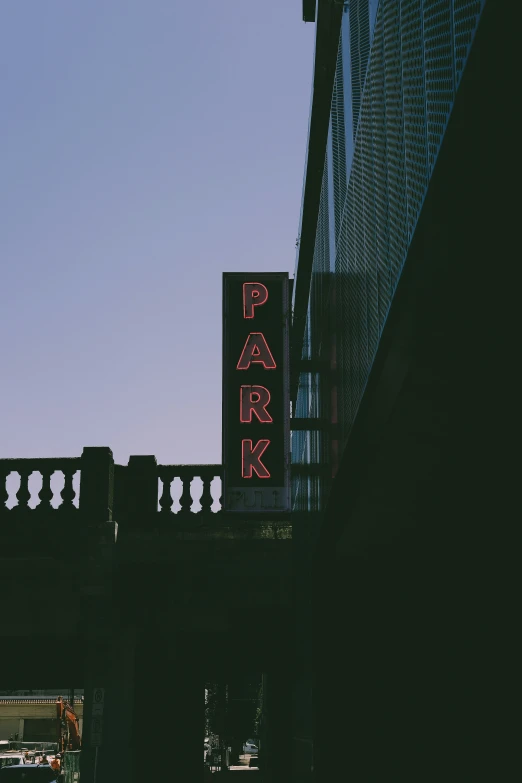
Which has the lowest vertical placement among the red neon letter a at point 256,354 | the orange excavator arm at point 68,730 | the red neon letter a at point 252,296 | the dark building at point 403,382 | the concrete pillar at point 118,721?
the orange excavator arm at point 68,730

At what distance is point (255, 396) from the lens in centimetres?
1380

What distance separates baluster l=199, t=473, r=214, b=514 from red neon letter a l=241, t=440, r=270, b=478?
4976mm

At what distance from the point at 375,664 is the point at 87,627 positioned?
20.8 ft

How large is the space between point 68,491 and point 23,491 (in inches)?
35.9

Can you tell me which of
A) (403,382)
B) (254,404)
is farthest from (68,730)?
(403,382)

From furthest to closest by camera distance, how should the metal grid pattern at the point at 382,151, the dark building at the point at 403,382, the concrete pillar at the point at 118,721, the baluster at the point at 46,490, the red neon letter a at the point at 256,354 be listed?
1. the baluster at the point at 46,490
2. the concrete pillar at the point at 118,721
3. the red neon letter a at the point at 256,354
4. the metal grid pattern at the point at 382,151
5. the dark building at the point at 403,382

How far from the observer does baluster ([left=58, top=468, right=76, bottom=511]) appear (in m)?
18.1

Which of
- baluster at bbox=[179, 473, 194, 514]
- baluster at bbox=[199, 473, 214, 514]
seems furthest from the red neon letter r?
baluster at bbox=[179, 473, 194, 514]

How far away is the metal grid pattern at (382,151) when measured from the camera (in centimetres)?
484

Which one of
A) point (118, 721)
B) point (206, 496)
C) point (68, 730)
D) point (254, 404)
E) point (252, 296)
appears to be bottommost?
point (68, 730)

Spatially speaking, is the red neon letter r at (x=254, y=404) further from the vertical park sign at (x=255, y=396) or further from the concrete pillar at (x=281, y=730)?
the concrete pillar at (x=281, y=730)

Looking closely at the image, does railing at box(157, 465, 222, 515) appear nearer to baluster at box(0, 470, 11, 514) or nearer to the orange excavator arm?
baluster at box(0, 470, 11, 514)

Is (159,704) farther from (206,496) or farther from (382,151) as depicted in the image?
(382,151)

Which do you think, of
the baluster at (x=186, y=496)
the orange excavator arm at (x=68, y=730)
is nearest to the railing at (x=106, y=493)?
the baluster at (x=186, y=496)
